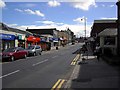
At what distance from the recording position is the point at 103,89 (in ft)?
36.7

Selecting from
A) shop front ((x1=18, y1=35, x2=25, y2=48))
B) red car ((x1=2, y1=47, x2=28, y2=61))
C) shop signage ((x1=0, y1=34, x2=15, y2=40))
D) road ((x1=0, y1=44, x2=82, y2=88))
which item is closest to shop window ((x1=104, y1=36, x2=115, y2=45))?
red car ((x1=2, y1=47, x2=28, y2=61))

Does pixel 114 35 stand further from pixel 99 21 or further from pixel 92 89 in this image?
pixel 99 21

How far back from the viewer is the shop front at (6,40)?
44.4 metres

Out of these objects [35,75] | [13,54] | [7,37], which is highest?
[7,37]

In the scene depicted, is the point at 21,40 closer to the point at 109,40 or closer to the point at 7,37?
the point at 7,37

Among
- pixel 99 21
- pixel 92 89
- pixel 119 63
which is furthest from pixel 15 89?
pixel 99 21

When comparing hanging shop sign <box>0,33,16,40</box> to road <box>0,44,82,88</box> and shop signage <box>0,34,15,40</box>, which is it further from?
road <box>0,44,82,88</box>

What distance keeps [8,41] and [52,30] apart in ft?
236

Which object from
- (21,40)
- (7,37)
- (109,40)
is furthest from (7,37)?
(109,40)

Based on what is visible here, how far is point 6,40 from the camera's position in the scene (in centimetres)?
4678

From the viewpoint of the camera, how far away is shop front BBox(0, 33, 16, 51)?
4439cm

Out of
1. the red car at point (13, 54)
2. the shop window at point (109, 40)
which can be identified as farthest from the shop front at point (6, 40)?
the shop window at point (109, 40)

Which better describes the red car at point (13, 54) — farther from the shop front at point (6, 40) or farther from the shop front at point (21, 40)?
the shop front at point (21, 40)

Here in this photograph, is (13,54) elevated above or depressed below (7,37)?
below
